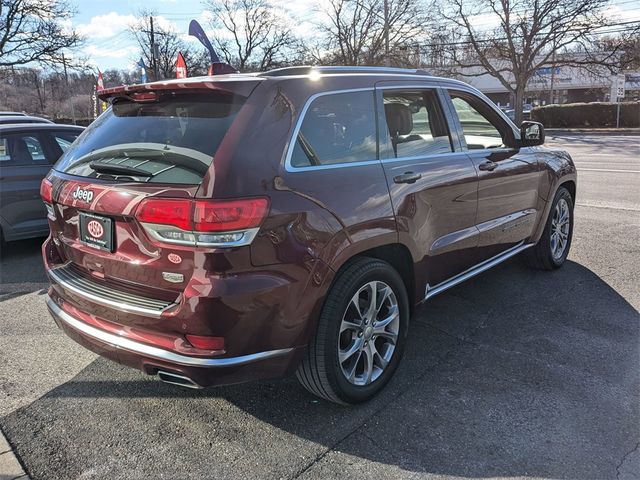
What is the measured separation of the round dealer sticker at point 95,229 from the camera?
2.70 meters

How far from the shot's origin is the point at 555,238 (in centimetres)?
536

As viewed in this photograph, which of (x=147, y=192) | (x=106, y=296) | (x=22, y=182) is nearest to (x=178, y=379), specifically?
(x=106, y=296)

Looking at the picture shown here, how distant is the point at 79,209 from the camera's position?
2822mm

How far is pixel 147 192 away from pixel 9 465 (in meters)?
1.51

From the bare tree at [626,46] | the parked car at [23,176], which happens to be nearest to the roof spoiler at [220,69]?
the parked car at [23,176]

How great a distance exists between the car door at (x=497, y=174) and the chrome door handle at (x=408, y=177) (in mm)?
817

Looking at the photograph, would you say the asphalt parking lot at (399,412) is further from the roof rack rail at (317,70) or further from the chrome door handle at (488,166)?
the roof rack rail at (317,70)

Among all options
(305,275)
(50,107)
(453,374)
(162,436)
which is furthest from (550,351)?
(50,107)

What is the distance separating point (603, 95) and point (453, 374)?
267 ft

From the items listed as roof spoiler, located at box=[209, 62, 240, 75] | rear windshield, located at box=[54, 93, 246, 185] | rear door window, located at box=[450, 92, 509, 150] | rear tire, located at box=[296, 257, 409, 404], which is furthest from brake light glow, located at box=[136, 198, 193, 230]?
rear door window, located at box=[450, 92, 509, 150]

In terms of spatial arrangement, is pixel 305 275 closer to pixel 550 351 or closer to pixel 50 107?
pixel 550 351

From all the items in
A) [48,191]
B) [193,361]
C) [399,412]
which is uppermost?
[48,191]

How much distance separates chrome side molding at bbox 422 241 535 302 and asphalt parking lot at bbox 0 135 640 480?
1.26 feet

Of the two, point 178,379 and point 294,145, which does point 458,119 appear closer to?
point 294,145
